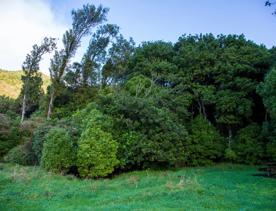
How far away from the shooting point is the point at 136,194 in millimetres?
17750

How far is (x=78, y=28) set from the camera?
1633 inches

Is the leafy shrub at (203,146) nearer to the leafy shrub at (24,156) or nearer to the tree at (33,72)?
the leafy shrub at (24,156)

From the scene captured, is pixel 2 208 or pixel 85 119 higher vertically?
pixel 85 119

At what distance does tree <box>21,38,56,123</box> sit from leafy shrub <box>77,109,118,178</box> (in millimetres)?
16078

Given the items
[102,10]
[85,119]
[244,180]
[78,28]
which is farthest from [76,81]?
[244,180]

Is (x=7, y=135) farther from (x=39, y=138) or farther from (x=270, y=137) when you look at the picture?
(x=270, y=137)

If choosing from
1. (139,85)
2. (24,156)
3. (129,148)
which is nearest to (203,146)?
(139,85)

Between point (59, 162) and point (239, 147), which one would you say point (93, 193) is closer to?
point (59, 162)

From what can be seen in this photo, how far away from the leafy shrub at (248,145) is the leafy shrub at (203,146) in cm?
156

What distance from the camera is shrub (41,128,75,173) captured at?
2616 cm

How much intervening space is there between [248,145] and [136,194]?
60.0 feet

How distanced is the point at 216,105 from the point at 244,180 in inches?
498

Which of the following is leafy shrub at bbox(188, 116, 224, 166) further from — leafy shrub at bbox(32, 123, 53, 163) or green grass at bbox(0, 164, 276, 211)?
A: leafy shrub at bbox(32, 123, 53, 163)

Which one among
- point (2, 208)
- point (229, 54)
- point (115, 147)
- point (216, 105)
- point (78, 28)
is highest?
point (78, 28)
